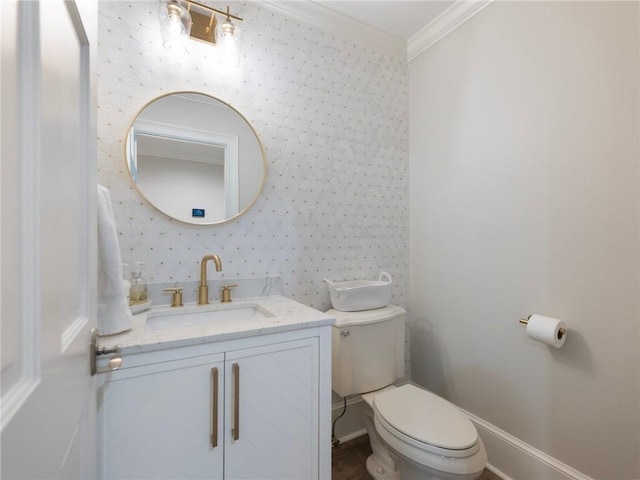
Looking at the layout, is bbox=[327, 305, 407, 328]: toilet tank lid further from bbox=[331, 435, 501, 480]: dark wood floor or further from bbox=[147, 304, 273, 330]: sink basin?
bbox=[331, 435, 501, 480]: dark wood floor

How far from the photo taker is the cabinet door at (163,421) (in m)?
0.81

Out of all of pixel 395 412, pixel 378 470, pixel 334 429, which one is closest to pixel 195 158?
pixel 395 412

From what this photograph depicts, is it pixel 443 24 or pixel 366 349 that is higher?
pixel 443 24

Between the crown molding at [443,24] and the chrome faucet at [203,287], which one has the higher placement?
the crown molding at [443,24]

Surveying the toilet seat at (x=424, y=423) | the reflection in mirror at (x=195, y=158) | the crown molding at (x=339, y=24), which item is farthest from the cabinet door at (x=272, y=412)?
the crown molding at (x=339, y=24)

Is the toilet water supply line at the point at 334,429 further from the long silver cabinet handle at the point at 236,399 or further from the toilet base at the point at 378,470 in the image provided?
the long silver cabinet handle at the point at 236,399

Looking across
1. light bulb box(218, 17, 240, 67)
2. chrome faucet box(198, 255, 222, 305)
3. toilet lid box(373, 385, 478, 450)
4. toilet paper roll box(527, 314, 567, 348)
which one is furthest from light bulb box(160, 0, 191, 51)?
toilet paper roll box(527, 314, 567, 348)

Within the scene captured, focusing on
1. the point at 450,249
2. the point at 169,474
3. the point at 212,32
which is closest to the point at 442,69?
the point at 450,249

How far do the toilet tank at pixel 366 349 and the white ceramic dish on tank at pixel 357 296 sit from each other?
31 millimetres

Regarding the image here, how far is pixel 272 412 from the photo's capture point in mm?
1027

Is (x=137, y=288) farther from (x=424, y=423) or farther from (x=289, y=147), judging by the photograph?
(x=424, y=423)

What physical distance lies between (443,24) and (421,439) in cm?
215

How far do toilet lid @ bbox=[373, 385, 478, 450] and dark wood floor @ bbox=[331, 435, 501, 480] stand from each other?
16.7 inches

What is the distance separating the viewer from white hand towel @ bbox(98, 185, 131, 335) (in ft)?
2.69
